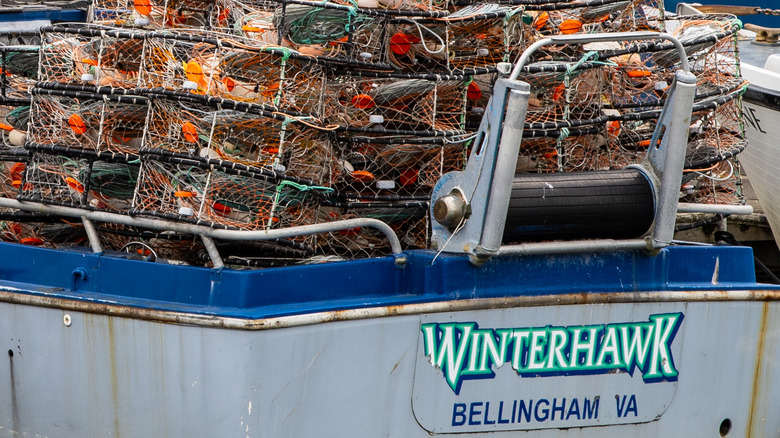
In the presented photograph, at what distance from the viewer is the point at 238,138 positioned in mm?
4723

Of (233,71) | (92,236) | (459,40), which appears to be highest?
(459,40)

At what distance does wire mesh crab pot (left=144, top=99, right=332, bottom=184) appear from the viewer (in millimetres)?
4531

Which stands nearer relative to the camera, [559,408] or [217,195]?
[217,195]

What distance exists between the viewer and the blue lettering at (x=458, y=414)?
15.2 feet

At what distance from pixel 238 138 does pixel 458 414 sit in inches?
65.2

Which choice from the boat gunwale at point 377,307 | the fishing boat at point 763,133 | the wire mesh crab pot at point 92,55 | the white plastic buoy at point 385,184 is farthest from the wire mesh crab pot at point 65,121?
the fishing boat at point 763,133

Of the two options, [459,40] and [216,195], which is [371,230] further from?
[459,40]

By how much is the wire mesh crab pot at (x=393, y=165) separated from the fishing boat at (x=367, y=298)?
0.14 feet

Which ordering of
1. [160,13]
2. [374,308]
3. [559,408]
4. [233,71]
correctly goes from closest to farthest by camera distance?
[374,308] < [233,71] < [559,408] < [160,13]

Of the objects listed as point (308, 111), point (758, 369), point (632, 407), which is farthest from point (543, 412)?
point (308, 111)

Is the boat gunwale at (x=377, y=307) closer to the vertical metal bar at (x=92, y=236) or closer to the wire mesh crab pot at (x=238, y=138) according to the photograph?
the vertical metal bar at (x=92, y=236)

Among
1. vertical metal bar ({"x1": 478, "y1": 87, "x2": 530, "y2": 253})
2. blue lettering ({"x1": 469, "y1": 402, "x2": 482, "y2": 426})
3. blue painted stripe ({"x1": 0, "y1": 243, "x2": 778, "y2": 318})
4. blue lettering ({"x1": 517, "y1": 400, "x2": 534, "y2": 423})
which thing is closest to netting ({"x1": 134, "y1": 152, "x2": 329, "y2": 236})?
blue painted stripe ({"x1": 0, "y1": 243, "x2": 778, "y2": 318})

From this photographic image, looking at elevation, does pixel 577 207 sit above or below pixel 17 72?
below

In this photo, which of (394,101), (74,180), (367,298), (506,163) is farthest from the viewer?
(394,101)
